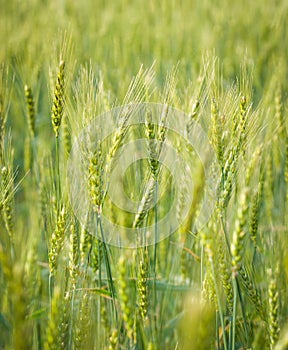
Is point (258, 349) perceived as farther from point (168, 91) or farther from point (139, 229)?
point (168, 91)

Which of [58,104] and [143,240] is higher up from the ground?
[58,104]

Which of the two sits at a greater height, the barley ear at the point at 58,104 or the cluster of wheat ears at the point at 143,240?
the barley ear at the point at 58,104

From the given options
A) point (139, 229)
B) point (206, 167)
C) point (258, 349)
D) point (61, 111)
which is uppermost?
point (61, 111)

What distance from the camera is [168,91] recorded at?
1.23m

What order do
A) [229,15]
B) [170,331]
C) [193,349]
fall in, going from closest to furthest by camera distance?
[193,349] < [170,331] < [229,15]

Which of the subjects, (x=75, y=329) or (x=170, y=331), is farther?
(x=170, y=331)

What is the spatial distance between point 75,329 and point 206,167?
433 millimetres

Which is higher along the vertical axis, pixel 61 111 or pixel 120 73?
pixel 120 73

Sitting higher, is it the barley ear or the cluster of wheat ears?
the barley ear

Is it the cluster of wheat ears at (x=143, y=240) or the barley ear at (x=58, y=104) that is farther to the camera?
the barley ear at (x=58, y=104)

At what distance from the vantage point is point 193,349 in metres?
0.78

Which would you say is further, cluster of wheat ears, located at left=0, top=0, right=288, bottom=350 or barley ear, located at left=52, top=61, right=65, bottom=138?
barley ear, located at left=52, top=61, right=65, bottom=138

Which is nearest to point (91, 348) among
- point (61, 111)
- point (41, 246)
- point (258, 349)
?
point (258, 349)

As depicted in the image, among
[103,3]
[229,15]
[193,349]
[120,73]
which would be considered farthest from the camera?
[103,3]
